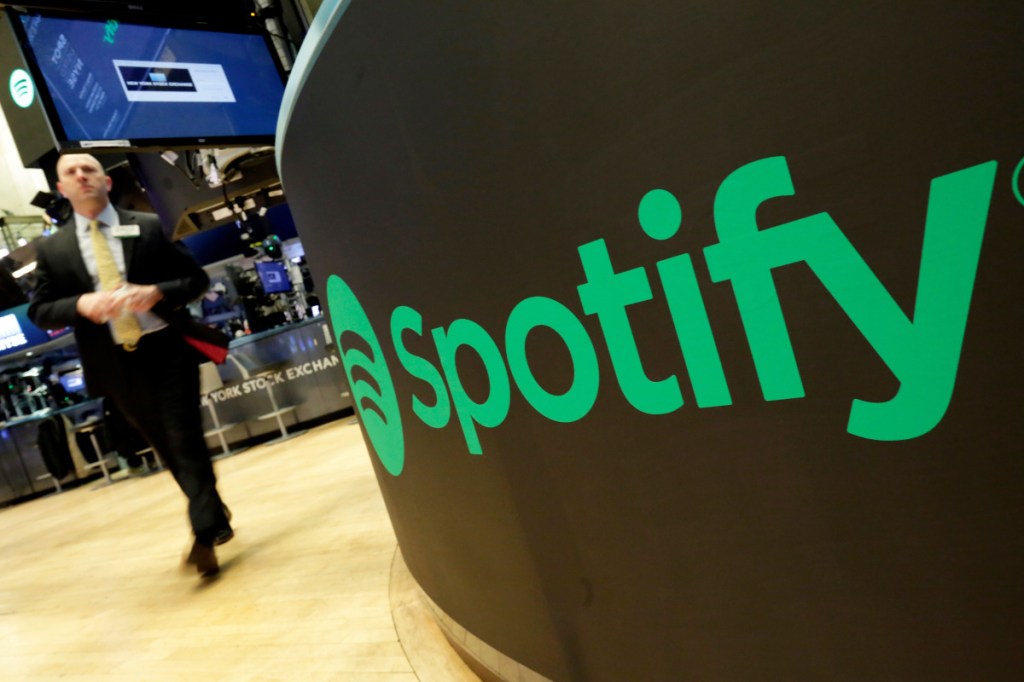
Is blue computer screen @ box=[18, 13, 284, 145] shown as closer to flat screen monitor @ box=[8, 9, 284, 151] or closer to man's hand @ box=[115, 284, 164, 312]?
flat screen monitor @ box=[8, 9, 284, 151]

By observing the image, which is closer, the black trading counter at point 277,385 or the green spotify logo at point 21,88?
the green spotify logo at point 21,88

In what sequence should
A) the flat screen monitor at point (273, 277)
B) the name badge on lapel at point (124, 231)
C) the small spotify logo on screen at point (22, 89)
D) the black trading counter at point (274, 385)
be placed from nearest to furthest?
the name badge on lapel at point (124, 231) < the small spotify logo on screen at point (22, 89) < the black trading counter at point (274, 385) < the flat screen monitor at point (273, 277)

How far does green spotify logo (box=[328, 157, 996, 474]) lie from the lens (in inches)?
19.5

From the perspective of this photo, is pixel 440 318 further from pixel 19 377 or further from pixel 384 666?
pixel 19 377

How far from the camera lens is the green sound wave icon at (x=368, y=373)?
1.29 metres

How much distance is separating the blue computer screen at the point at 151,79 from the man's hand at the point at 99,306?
81 cm

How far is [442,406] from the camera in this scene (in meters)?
1.09

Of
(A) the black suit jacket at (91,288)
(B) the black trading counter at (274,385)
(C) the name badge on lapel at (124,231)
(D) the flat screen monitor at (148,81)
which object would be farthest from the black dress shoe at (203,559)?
(B) the black trading counter at (274,385)

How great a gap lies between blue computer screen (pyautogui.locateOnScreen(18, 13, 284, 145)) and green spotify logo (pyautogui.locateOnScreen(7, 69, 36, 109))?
201mm

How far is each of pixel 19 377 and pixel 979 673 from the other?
12.7m

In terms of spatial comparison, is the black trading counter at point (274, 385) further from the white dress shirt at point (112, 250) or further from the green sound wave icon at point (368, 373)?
the green sound wave icon at point (368, 373)

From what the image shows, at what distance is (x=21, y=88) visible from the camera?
283 cm

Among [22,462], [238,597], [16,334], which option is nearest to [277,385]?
[22,462]

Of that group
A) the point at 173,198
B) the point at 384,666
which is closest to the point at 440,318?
the point at 384,666
